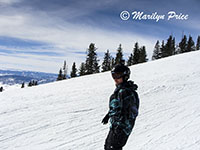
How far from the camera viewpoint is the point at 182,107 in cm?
786

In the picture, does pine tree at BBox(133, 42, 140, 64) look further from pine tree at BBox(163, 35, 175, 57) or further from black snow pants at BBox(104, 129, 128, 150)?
black snow pants at BBox(104, 129, 128, 150)

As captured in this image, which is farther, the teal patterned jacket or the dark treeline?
the dark treeline

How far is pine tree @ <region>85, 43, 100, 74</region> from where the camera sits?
140ft

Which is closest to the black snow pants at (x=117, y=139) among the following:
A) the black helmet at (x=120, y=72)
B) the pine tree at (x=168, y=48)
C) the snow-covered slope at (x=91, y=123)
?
the black helmet at (x=120, y=72)

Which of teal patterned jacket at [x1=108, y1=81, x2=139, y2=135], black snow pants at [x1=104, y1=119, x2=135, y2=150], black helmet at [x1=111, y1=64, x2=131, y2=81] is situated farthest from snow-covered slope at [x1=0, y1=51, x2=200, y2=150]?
black helmet at [x1=111, y1=64, x2=131, y2=81]

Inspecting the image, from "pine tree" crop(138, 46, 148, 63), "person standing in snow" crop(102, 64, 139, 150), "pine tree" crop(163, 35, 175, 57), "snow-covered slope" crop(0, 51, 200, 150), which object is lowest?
"snow-covered slope" crop(0, 51, 200, 150)

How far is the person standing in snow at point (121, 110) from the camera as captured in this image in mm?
2547

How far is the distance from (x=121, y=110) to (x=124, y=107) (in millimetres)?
64

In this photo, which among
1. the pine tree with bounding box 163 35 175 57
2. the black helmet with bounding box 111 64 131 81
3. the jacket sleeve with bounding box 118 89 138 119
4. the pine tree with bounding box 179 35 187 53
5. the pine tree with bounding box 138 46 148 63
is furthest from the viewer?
the pine tree with bounding box 179 35 187 53

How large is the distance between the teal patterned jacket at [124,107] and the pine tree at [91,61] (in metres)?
40.0

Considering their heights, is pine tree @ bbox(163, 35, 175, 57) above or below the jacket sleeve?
above

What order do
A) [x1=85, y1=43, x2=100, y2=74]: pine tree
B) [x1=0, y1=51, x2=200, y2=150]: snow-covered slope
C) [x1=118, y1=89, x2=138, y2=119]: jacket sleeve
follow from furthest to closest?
[x1=85, y1=43, x2=100, y2=74]: pine tree
[x1=0, y1=51, x2=200, y2=150]: snow-covered slope
[x1=118, y1=89, x2=138, y2=119]: jacket sleeve

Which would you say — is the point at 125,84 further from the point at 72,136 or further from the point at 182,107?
the point at 182,107

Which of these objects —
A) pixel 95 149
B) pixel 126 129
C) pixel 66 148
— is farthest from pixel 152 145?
pixel 126 129
